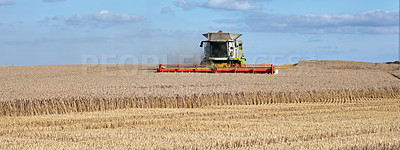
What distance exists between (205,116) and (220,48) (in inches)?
535

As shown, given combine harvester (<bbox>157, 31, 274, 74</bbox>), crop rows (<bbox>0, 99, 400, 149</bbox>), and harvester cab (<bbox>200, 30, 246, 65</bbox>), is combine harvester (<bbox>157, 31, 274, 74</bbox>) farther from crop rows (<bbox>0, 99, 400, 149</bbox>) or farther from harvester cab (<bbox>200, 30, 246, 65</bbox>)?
crop rows (<bbox>0, 99, 400, 149</bbox>)

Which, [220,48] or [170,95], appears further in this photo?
[220,48]

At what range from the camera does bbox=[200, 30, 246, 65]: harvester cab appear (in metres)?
25.2

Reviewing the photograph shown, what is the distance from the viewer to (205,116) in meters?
12.0

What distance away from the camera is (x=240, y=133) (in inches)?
341

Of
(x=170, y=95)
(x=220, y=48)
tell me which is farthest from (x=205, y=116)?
(x=220, y=48)

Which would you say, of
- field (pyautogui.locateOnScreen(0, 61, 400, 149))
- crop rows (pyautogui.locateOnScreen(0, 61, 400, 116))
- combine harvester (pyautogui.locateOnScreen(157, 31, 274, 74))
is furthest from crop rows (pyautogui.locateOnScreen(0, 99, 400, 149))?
combine harvester (pyautogui.locateOnScreen(157, 31, 274, 74))

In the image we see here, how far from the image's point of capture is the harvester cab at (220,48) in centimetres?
2520

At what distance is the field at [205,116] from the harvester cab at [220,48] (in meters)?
6.18

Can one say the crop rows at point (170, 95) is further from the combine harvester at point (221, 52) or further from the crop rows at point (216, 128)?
the combine harvester at point (221, 52)

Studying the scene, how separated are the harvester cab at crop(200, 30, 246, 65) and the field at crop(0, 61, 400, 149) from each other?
20.3 feet

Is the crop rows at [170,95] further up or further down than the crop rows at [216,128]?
further up

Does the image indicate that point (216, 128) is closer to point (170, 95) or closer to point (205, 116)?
point (205, 116)

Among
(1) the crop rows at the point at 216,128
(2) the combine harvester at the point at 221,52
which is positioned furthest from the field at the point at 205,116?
(2) the combine harvester at the point at 221,52
